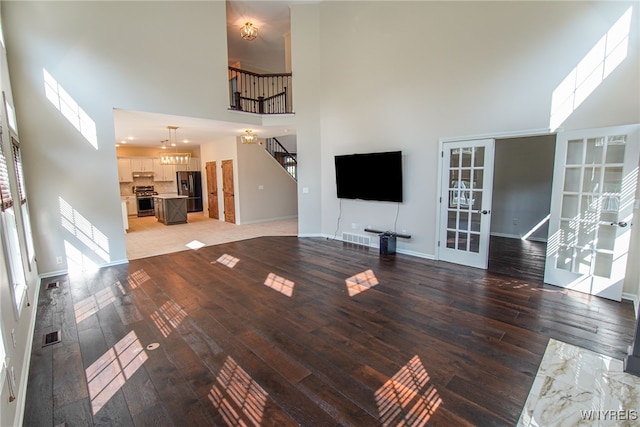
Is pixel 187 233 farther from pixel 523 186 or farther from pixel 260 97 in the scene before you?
pixel 523 186

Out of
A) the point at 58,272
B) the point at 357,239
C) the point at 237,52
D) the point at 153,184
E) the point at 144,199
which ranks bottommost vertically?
the point at 58,272

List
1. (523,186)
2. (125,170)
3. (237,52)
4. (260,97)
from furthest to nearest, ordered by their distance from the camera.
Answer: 1. (125,170)
2. (237,52)
3. (260,97)
4. (523,186)

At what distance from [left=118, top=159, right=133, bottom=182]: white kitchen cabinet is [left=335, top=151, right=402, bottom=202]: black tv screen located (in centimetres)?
901

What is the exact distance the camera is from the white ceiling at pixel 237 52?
20.2 ft

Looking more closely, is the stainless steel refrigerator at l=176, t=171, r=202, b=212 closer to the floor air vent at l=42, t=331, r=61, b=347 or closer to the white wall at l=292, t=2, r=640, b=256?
the white wall at l=292, t=2, r=640, b=256

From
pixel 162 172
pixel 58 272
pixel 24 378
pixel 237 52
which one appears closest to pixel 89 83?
pixel 58 272

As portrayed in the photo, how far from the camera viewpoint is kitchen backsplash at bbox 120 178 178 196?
11.3 m

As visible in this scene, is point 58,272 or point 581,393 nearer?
point 581,393

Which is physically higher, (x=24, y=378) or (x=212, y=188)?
(x=212, y=188)

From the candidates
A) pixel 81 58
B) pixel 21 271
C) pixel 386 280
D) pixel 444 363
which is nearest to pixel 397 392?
pixel 444 363

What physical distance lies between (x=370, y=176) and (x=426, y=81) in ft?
6.35

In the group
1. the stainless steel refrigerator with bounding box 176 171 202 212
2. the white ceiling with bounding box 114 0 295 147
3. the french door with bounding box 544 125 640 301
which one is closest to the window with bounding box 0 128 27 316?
the white ceiling with bounding box 114 0 295 147

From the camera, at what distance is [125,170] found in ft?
36.4

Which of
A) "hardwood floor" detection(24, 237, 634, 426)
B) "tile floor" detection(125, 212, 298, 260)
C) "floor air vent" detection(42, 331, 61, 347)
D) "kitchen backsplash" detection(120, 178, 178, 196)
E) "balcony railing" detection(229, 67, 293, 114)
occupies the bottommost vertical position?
"floor air vent" detection(42, 331, 61, 347)
